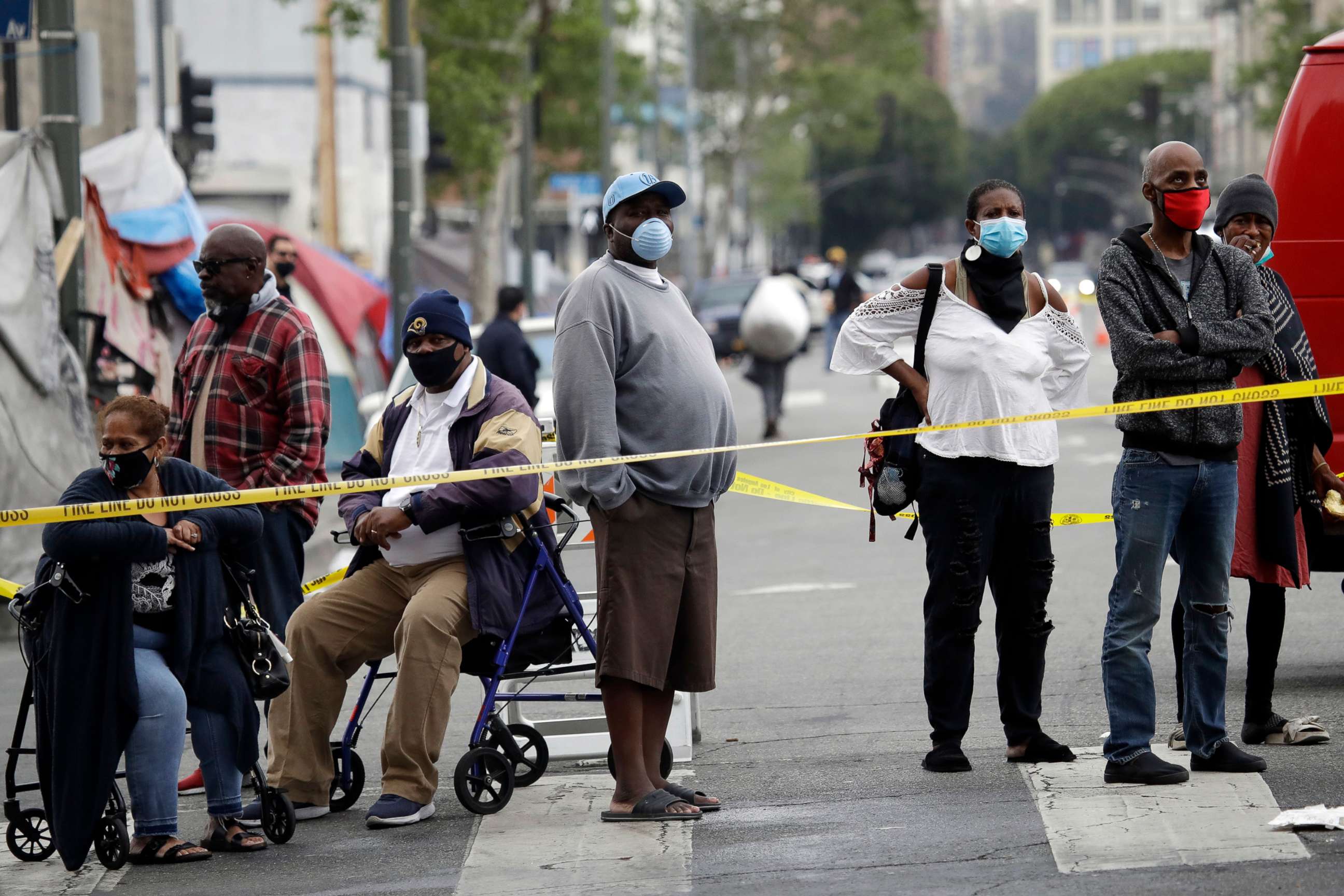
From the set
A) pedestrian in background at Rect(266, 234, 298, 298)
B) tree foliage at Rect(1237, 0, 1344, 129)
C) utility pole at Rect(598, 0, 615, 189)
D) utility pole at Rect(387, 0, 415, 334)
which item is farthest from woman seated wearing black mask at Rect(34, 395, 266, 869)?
tree foliage at Rect(1237, 0, 1344, 129)

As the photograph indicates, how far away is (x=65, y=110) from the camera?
37.8 feet

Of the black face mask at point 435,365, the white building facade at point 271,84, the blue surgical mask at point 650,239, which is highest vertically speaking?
the white building facade at point 271,84

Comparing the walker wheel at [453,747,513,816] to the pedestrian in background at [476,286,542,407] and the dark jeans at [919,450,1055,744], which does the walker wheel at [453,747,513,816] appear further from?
the pedestrian in background at [476,286,542,407]

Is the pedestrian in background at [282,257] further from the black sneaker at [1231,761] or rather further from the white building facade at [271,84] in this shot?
the white building facade at [271,84]

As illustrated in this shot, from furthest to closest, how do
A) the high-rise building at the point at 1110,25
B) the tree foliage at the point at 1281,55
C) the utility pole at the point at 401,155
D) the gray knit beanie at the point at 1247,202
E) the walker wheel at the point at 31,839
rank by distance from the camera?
the high-rise building at the point at 1110,25
the tree foliage at the point at 1281,55
the utility pole at the point at 401,155
the gray knit beanie at the point at 1247,202
the walker wheel at the point at 31,839

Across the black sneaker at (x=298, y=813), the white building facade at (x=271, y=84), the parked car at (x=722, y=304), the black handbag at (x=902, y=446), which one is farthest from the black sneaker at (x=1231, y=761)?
the white building facade at (x=271, y=84)

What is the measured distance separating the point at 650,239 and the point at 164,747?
6.86 feet

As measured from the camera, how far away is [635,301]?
6.30 meters

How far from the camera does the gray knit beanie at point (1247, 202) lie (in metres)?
6.95

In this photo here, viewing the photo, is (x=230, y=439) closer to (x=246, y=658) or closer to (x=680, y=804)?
(x=246, y=658)

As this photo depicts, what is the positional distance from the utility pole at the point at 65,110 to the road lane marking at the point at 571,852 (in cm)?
610

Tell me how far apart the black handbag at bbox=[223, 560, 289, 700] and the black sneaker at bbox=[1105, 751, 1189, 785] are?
100 inches

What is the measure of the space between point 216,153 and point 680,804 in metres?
35.1

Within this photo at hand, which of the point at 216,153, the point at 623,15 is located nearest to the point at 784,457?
the point at 623,15
